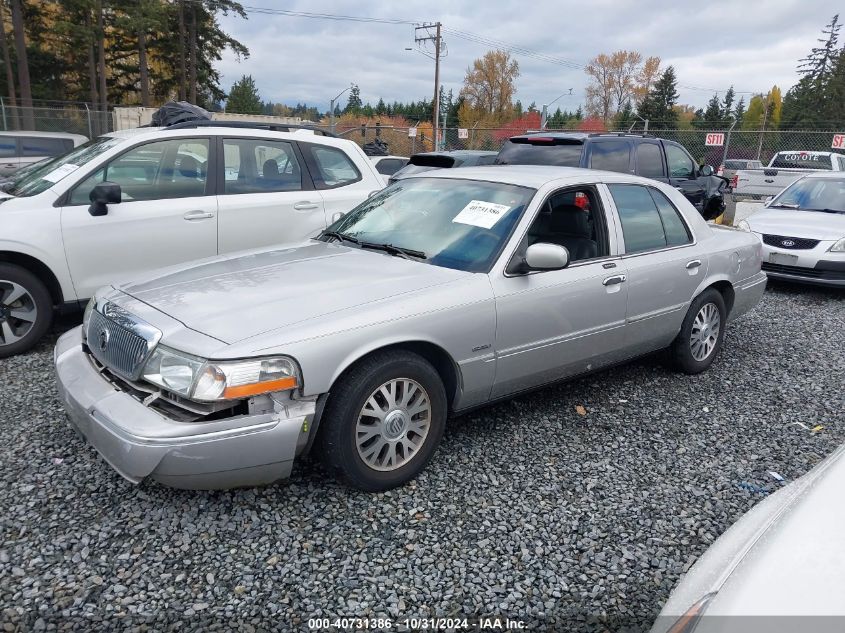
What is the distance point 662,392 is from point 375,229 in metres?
2.45

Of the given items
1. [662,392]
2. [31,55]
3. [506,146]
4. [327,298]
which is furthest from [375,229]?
[31,55]

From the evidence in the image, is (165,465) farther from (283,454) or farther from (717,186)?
(717,186)

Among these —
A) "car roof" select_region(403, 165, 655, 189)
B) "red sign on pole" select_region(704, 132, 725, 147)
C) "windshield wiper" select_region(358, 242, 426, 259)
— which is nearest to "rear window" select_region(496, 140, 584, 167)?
"car roof" select_region(403, 165, 655, 189)

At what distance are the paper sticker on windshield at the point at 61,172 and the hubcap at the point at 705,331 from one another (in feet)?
16.5

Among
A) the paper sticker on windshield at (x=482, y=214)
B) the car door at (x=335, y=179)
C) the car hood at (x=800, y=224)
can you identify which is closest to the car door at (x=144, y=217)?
the car door at (x=335, y=179)

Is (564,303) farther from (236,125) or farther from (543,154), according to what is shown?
(543,154)

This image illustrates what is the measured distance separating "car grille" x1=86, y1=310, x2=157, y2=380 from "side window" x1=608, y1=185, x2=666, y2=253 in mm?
3037

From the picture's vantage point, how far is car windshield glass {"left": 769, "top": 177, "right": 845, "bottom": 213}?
8.70m

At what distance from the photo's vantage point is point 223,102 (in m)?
44.2

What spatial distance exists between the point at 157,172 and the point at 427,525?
3871mm

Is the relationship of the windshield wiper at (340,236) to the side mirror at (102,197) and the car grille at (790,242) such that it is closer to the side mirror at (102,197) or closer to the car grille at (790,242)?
the side mirror at (102,197)

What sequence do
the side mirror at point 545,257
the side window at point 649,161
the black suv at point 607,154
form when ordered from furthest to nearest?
the side window at point 649,161, the black suv at point 607,154, the side mirror at point 545,257

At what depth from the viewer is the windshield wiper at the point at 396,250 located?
3.55 m

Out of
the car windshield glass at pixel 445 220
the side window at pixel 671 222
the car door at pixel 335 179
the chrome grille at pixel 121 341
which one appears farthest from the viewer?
the car door at pixel 335 179
